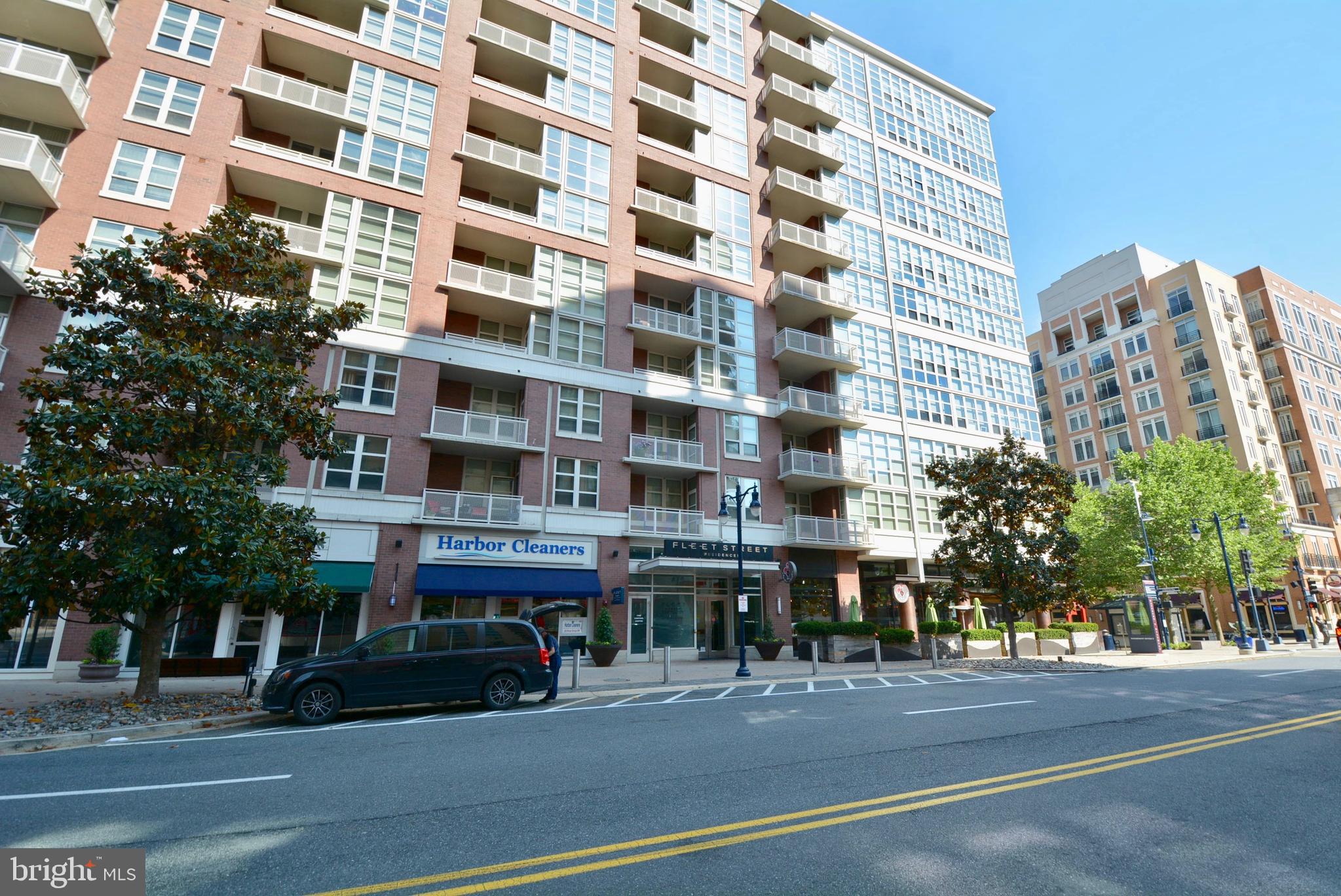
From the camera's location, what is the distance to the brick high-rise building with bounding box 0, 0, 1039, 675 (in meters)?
20.4

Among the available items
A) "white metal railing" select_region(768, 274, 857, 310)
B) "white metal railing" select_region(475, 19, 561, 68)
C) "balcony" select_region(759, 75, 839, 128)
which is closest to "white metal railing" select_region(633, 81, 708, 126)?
"white metal railing" select_region(475, 19, 561, 68)

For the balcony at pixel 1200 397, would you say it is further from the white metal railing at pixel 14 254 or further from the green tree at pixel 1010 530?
the white metal railing at pixel 14 254

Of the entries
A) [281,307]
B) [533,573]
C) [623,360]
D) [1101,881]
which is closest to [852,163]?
[623,360]

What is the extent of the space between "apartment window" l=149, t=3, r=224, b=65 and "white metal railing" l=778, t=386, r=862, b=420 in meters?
26.0

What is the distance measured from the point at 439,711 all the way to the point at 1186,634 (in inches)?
1741

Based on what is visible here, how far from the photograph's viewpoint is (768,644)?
2481cm

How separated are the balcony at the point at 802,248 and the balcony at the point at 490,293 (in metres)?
13.5

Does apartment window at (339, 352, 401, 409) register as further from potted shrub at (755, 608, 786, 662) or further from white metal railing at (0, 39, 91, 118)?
potted shrub at (755, 608, 786, 662)

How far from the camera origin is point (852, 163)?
3812 cm

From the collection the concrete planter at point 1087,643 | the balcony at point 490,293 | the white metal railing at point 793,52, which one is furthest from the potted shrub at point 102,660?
the white metal railing at point 793,52

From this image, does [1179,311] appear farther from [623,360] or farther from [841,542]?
[623,360]

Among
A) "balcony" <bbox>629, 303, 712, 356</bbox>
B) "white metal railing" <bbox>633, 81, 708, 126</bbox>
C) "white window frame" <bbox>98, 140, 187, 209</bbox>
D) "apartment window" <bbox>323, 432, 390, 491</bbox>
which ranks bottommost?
"apartment window" <bbox>323, 432, 390, 491</bbox>

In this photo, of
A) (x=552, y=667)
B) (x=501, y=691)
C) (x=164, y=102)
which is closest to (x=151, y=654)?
(x=501, y=691)

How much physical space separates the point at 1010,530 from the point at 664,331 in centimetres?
1589
